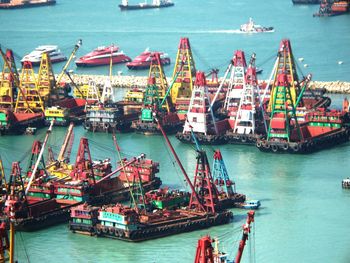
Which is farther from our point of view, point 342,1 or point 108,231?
point 342,1

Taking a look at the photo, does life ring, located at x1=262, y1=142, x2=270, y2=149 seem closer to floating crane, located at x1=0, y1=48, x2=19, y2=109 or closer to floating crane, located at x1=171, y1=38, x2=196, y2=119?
floating crane, located at x1=171, y1=38, x2=196, y2=119

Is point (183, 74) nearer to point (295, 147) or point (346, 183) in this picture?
point (295, 147)

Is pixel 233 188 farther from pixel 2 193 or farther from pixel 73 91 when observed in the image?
pixel 73 91

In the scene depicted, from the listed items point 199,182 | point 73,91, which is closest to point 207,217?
point 199,182

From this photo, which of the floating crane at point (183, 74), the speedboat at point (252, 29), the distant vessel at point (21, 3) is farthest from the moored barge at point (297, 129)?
the distant vessel at point (21, 3)

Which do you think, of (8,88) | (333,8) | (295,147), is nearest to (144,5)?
(333,8)

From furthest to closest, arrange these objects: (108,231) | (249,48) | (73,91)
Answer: (249,48) → (73,91) → (108,231)

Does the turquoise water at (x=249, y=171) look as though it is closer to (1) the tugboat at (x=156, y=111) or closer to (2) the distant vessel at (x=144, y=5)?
(1) the tugboat at (x=156, y=111)
